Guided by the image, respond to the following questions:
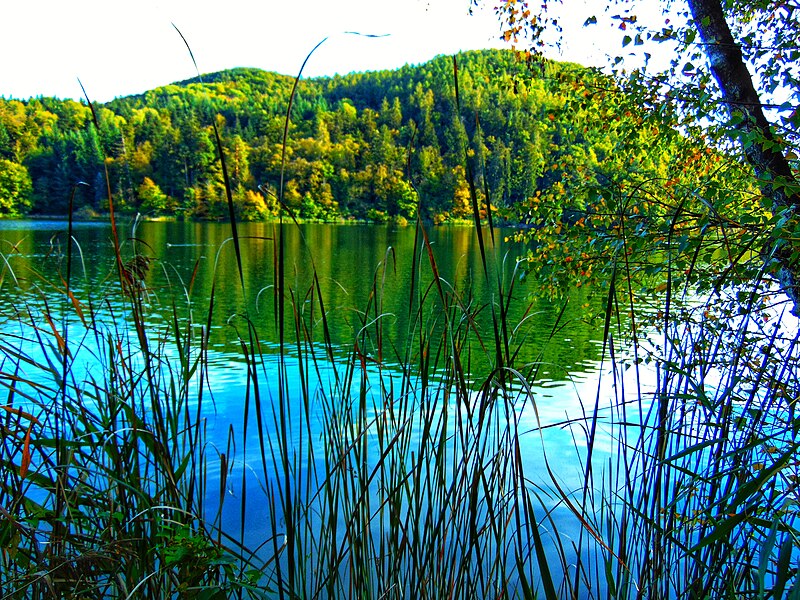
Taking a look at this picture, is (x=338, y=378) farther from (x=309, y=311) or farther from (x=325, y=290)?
(x=325, y=290)

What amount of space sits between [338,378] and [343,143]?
8652cm

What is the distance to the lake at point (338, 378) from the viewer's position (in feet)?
5.79

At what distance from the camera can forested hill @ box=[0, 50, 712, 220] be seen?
2.61 metres

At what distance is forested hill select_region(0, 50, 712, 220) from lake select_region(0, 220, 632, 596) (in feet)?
1.15

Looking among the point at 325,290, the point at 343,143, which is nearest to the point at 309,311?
the point at 325,290

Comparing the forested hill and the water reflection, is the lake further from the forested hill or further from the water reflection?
the forested hill

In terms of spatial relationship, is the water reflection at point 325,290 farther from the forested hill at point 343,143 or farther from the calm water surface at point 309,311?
the forested hill at point 343,143

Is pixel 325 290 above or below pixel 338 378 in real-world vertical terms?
below

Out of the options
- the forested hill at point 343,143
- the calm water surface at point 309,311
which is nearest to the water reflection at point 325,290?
the calm water surface at point 309,311

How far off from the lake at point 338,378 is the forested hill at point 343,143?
13.8 inches

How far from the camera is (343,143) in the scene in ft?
280

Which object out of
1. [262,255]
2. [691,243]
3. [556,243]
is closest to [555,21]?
[556,243]

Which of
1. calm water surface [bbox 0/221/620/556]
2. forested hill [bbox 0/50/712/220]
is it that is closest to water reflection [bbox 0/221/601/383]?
calm water surface [bbox 0/221/620/556]

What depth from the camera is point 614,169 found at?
190 inches
